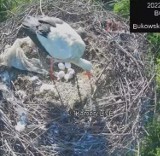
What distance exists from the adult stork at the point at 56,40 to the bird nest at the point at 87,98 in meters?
0.26

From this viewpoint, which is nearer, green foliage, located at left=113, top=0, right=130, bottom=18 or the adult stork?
the adult stork

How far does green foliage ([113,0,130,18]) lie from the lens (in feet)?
14.2

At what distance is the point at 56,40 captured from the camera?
3.64 meters

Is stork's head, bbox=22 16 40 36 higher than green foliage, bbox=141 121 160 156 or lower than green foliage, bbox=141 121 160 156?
higher

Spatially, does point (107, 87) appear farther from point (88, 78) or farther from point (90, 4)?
point (90, 4)

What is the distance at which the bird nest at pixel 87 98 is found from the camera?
11.6ft

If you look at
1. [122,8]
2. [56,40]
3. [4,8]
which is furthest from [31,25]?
[122,8]
